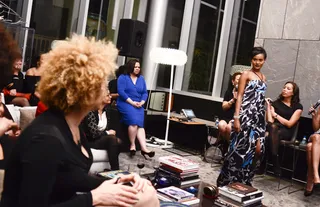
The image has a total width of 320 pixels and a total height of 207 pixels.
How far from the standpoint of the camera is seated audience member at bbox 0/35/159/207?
109 centimetres

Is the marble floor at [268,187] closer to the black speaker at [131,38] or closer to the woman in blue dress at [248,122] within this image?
the woman in blue dress at [248,122]

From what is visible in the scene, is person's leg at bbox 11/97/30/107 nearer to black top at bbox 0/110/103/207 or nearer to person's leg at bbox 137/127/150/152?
person's leg at bbox 137/127/150/152

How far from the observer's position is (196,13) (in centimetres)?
781

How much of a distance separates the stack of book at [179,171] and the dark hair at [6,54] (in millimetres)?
1705

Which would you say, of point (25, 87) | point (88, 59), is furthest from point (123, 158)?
point (88, 59)

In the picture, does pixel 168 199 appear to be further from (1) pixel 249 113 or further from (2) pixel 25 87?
(2) pixel 25 87

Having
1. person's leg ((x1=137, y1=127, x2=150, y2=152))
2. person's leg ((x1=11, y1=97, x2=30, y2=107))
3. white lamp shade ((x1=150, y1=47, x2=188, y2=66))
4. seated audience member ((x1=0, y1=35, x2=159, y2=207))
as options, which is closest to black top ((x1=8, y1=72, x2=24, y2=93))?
person's leg ((x1=11, y1=97, x2=30, y2=107))

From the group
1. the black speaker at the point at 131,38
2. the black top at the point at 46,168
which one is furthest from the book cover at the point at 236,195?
the black speaker at the point at 131,38

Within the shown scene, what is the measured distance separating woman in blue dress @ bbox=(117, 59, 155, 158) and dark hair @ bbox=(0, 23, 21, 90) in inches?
146

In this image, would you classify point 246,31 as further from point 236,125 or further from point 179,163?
point 179,163

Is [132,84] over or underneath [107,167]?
over

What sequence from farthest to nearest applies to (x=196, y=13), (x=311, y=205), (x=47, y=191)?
(x=196, y=13) → (x=311, y=205) → (x=47, y=191)

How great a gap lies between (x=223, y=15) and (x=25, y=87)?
4057mm

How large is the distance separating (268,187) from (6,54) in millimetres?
3863
